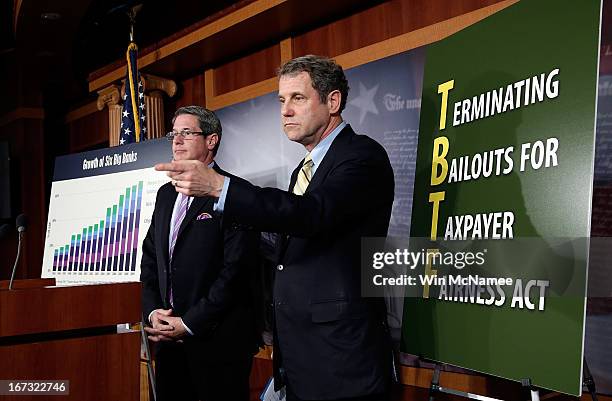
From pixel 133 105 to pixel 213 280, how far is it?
194cm

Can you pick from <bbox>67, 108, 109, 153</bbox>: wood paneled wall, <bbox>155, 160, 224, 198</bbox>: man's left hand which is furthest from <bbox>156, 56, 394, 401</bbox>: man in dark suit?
<bbox>67, 108, 109, 153</bbox>: wood paneled wall

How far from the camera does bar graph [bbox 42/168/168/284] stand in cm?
322

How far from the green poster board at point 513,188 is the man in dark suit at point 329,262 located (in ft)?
1.02

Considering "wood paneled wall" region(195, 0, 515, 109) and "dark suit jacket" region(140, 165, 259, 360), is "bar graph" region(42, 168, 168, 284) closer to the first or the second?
"dark suit jacket" region(140, 165, 259, 360)

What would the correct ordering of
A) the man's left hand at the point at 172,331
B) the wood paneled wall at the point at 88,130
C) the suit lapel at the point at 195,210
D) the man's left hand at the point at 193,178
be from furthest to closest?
the wood paneled wall at the point at 88,130, the suit lapel at the point at 195,210, the man's left hand at the point at 172,331, the man's left hand at the point at 193,178

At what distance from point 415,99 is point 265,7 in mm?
1114

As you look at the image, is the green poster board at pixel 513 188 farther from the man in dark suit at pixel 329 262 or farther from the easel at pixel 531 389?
the man in dark suit at pixel 329 262

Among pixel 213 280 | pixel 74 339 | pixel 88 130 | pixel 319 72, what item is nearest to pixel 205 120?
pixel 213 280

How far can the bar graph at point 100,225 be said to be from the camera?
3217 mm

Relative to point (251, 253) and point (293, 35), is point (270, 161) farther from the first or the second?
point (251, 253)

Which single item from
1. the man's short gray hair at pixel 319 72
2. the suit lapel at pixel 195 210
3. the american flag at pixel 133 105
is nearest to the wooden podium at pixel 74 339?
the suit lapel at pixel 195 210

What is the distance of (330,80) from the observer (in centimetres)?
181

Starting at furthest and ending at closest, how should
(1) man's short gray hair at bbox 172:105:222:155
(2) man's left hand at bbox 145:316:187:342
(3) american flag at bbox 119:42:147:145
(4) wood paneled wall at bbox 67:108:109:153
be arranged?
(4) wood paneled wall at bbox 67:108:109:153 < (3) american flag at bbox 119:42:147:145 < (1) man's short gray hair at bbox 172:105:222:155 < (2) man's left hand at bbox 145:316:187:342

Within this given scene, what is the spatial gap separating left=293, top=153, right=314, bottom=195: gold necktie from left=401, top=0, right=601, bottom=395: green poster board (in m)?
0.46
